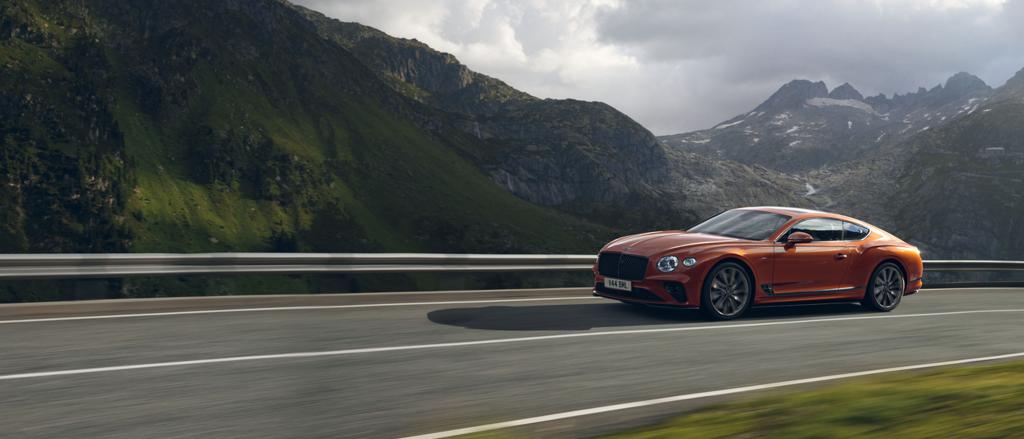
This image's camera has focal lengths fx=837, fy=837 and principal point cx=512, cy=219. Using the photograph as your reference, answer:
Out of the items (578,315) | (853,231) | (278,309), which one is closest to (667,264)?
(578,315)

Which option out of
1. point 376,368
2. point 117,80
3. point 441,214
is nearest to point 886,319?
point 376,368

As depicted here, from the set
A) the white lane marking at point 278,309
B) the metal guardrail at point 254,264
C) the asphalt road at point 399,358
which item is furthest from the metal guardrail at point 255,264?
the white lane marking at point 278,309

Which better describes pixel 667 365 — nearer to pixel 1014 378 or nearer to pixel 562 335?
pixel 562 335

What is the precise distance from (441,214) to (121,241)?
67379 millimetres

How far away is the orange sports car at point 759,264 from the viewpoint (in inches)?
382

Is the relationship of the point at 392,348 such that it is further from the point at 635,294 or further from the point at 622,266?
the point at 622,266

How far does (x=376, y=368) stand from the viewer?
6.48 meters

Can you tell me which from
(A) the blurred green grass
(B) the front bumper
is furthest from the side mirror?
(A) the blurred green grass

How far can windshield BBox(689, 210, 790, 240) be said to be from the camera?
10.5 meters

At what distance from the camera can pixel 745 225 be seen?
35.4 feet

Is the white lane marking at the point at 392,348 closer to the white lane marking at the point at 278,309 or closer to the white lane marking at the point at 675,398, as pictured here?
the white lane marking at the point at 675,398

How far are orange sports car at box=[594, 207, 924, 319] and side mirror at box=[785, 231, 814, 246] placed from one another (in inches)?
0.5

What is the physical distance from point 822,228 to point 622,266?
288 cm

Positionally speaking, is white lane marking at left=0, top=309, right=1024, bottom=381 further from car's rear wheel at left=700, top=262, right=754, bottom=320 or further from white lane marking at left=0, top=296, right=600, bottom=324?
white lane marking at left=0, top=296, right=600, bottom=324
